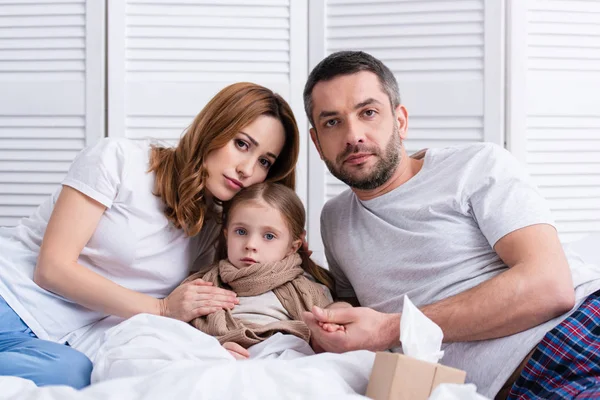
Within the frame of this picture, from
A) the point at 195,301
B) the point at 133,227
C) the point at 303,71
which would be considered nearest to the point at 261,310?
the point at 195,301

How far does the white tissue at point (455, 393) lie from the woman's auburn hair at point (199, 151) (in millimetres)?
894

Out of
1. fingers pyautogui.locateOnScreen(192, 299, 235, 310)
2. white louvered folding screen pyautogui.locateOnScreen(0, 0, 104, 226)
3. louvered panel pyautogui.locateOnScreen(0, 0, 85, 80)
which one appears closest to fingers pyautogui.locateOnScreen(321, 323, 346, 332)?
fingers pyautogui.locateOnScreen(192, 299, 235, 310)

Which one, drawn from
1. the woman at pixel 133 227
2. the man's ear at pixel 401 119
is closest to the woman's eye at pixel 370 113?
the man's ear at pixel 401 119

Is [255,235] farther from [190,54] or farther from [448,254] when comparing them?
[190,54]

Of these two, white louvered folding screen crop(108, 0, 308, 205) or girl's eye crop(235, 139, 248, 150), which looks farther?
white louvered folding screen crop(108, 0, 308, 205)

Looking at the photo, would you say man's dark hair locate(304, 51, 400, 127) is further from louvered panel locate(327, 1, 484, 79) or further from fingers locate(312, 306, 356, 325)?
louvered panel locate(327, 1, 484, 79)

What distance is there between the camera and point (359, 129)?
63.9 inches

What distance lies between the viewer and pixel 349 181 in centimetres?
166

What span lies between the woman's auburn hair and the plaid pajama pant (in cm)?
89

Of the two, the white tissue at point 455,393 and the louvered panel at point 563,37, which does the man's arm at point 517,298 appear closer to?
the white tissue at point 455,393

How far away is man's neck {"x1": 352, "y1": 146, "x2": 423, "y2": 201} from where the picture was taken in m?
1.69

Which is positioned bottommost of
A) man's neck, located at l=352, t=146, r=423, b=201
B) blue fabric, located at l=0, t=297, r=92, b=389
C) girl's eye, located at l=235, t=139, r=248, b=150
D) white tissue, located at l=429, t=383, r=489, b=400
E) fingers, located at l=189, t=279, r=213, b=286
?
blue fabric, located at l=0, t=297, r=92, b=389

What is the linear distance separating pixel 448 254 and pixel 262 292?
476 mm

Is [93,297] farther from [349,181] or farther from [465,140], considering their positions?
[465,140]
